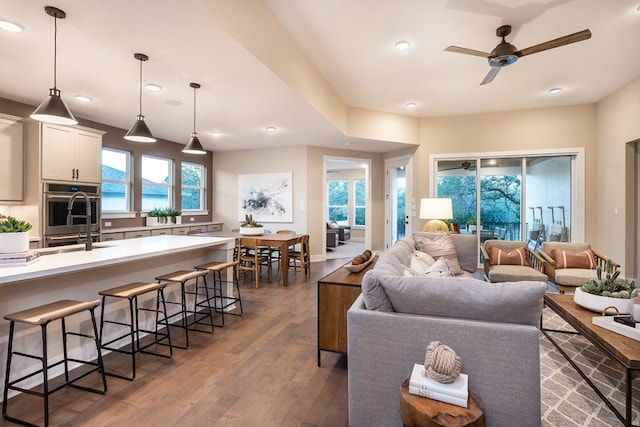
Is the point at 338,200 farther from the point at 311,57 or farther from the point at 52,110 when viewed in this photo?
the point at 52,110

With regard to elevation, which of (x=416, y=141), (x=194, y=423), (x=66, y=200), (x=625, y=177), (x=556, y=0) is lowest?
(x=194, y=423)

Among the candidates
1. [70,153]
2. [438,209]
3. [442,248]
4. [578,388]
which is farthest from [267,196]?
[578,388]

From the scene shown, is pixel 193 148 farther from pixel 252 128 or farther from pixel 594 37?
pixel 594 37

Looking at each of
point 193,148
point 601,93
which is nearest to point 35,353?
point 193,148

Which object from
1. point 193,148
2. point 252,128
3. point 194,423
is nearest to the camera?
point 194,423

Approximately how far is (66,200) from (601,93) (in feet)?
26.8

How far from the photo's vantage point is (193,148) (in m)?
4.23

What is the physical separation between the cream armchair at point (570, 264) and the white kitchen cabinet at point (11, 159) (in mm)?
6852

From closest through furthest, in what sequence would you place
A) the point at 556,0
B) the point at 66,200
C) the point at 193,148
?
the point at 556,0 < the point at 193,148 < the point at 66,200

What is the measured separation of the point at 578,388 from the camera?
7.35 feet

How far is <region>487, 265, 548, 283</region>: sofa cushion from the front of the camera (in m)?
3.91

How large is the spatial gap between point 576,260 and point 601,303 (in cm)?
219

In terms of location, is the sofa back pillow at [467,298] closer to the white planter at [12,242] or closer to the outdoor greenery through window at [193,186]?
the white planter at [12,242]

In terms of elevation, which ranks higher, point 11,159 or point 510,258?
point 11,159
